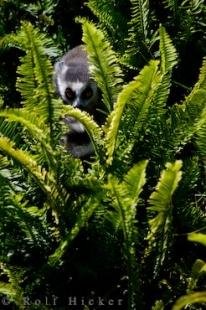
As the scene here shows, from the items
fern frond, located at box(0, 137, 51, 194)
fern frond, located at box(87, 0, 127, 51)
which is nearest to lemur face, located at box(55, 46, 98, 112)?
fern frond, located at box(87, 0, 127, 51)

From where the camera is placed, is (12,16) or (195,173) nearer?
(195,173)

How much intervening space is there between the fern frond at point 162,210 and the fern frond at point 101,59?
0.59m

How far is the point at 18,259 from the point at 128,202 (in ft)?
2.24

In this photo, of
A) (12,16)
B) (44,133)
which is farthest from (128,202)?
(12,16)

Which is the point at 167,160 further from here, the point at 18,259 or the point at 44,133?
the point at 18,259

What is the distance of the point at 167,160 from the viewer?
9.72ft

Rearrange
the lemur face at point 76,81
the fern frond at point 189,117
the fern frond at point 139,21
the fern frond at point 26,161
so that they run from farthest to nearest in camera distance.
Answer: the lemur face at point 76,81, the fern frond at point 139,21, the fern frond at point 189,117, the fern frond at point 26,161

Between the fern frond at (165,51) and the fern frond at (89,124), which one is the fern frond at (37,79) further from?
the fern frond at (165,51)

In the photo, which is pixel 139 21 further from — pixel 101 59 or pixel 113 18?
pixel 101 59

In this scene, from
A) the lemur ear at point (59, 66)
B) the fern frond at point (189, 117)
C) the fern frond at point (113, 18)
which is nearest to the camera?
the fern frond at point (189, 117)

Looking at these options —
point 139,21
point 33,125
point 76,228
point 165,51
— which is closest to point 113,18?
point 139,21

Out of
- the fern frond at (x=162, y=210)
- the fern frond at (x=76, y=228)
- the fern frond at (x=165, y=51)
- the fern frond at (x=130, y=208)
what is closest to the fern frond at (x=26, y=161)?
the fern frond at (x=76, y=228)

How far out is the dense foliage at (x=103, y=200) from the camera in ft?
8.66

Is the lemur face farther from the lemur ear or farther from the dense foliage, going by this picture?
the dense foliage
